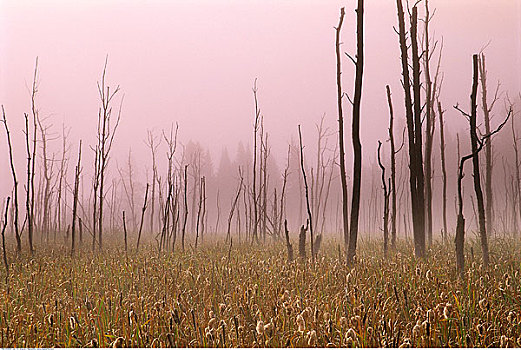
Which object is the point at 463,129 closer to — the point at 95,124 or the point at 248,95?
the point at 248,95

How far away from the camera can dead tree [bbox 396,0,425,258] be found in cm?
449

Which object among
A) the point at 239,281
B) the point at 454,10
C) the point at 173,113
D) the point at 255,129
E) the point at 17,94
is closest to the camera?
the point at 239,281

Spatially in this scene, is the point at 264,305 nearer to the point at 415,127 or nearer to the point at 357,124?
the point at 357,124

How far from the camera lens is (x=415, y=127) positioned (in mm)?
4602

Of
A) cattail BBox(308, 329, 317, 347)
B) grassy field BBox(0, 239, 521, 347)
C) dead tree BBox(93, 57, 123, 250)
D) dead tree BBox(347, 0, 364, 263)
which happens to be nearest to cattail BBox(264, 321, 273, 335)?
grassy field BBox(0, 239, 521, 347)

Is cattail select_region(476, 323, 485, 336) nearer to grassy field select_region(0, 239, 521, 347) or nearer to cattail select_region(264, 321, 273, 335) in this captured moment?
grassy field select_region(0, 239, 521, 347)

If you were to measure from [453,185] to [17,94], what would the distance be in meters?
7.73

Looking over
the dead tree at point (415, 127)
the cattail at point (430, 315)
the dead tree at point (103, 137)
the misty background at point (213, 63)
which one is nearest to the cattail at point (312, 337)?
the cattail at point (430, 315)

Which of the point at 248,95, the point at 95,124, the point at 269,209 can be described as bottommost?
Result: the point at 269,209

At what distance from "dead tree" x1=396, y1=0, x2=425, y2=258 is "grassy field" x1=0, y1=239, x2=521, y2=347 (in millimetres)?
351

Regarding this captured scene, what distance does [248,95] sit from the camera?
5828 mm

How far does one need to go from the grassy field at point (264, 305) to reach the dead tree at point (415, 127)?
35 centimetres

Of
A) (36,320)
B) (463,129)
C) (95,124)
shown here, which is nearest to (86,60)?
(95,124)

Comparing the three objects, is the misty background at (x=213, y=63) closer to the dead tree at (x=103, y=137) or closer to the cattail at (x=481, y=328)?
the dead tree at (x=103, y=137)
